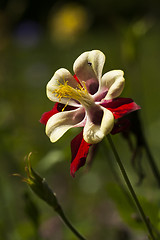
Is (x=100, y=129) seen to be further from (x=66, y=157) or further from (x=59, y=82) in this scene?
(x=66, y=157)

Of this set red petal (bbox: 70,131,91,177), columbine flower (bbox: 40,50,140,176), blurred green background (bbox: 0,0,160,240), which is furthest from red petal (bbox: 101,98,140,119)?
blurred green background (bbox: 0,0,160,240)

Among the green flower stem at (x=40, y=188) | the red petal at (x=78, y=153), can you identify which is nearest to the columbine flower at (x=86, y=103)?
the red petal at (x=78, y=153)

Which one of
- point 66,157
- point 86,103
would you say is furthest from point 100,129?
point 66,157

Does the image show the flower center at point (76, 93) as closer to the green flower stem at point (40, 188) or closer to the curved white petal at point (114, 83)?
the curved white petal at point (114, 83)

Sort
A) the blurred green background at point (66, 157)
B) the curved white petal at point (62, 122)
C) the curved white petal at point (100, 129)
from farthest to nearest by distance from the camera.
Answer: the blurred green background at point (66, 157), the curved white petal at point (62, 122), the curved white petal at point (100, 129)

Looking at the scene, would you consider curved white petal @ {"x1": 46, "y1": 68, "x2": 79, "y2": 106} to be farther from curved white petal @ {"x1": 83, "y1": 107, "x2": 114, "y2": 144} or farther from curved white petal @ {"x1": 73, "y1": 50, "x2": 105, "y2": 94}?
curved white petal @ {"x1": 83, "y1": 107, "x2": 114, "y2": 144}

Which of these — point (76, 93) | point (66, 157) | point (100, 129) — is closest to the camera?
point (100, 129)
